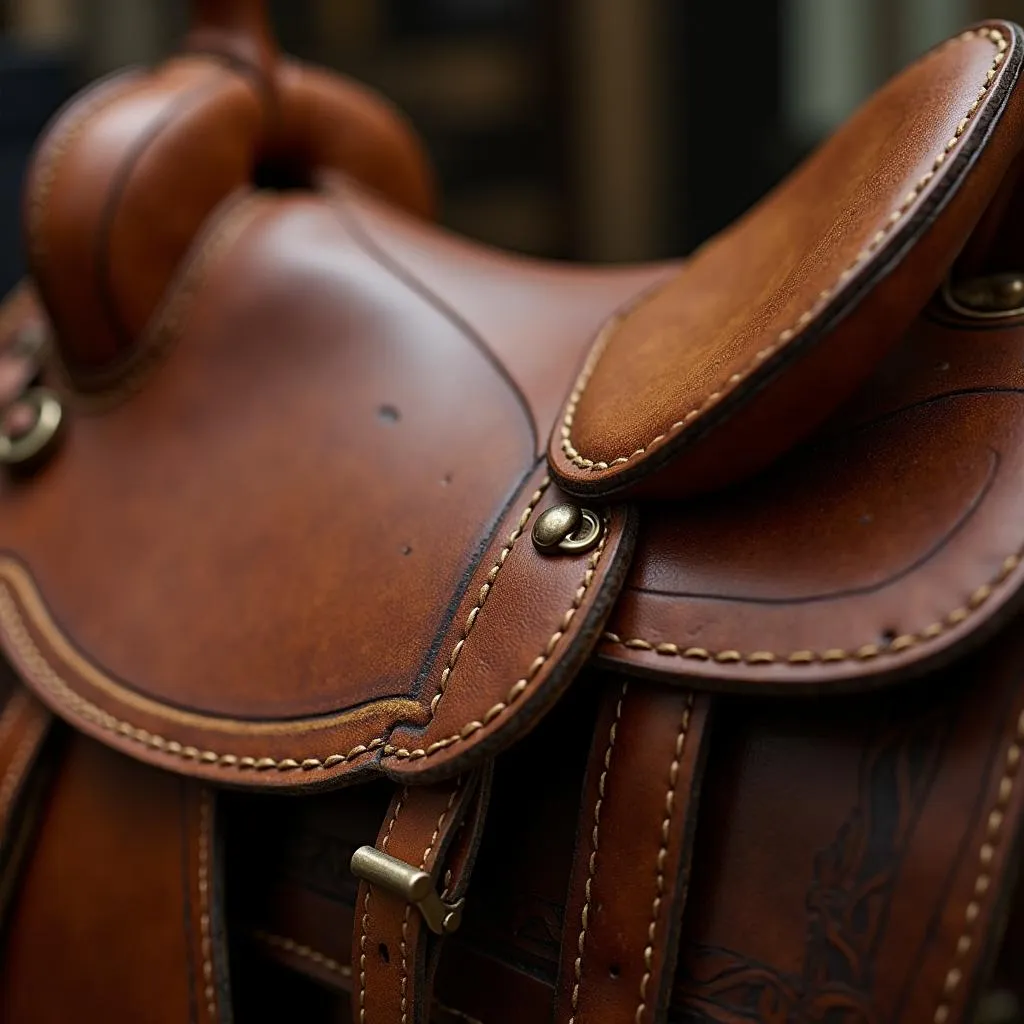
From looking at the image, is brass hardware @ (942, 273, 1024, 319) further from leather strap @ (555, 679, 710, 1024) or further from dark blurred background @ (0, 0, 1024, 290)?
dark blurred background @ (0, 0, 1024, 290)

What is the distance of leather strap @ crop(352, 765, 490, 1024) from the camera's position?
434mm

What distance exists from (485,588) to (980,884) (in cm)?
22

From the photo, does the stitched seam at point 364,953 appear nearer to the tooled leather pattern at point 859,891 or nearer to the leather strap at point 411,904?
the leather strap at point 411,904

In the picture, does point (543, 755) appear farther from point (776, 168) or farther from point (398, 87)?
point (398, 87)

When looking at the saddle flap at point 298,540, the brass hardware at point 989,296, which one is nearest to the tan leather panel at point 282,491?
the saddle flap at point 298,540

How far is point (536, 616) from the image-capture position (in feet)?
1.43

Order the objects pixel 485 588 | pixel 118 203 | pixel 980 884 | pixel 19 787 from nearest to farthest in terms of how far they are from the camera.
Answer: pixel 980 884 < pixel 485 588 < pixel 19 787 < pixel 118 203

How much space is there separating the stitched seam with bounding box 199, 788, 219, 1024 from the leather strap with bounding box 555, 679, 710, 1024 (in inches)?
7.3

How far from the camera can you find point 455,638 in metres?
0.46

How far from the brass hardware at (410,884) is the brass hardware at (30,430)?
0.40 metres

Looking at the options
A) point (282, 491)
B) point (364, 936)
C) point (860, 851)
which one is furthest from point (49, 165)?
point (860, 851)

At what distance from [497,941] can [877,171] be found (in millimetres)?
375

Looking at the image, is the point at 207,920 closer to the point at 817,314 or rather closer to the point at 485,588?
the point at 485,588

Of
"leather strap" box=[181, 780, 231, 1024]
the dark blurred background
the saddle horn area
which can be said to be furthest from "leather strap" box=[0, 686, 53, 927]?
the dark blurred background
